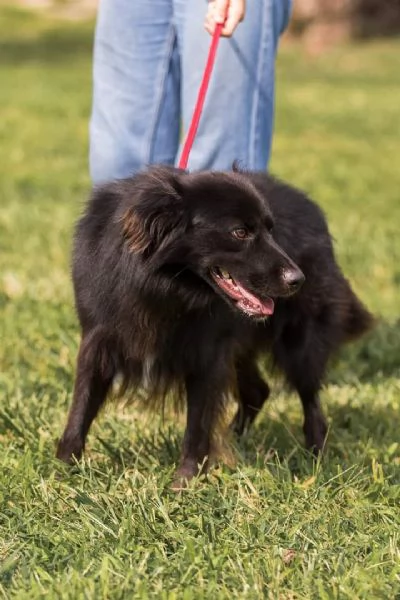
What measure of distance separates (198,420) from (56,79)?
16.1 metres

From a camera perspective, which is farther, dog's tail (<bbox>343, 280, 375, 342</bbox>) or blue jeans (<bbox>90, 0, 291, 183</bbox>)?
dog's tail (<bbox>343, 280, 375, 342</bbox>)

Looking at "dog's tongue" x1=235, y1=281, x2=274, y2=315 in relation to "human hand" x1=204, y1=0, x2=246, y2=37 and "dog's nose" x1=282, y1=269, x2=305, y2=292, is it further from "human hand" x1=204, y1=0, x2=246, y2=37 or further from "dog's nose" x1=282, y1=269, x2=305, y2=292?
"human hand" x1=204, y1=0, x2=246, y2=37

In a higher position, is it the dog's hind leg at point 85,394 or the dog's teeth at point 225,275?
the dog's teeth at point 225,275

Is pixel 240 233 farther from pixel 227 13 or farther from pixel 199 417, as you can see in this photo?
pixel 227 13

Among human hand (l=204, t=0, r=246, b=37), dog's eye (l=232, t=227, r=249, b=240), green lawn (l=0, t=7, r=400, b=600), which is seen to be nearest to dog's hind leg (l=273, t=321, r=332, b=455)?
green lawn (l=0, t=7, r=400, b=600)

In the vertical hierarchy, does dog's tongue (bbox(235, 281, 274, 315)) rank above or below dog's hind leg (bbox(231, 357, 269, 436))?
above

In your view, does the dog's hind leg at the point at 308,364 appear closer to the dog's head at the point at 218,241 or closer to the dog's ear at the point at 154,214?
the dog's head at the point at 218,241

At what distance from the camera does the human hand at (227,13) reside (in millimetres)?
3777

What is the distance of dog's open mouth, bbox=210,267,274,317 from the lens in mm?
3297

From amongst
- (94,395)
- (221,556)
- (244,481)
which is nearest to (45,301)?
(94,395)

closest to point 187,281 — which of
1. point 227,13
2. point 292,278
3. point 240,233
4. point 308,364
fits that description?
point 240,233

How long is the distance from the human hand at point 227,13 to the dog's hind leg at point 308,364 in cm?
112

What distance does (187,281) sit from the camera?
11.0ft

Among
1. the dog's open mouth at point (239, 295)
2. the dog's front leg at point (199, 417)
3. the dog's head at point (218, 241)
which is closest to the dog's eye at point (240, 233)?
the dog's head at point (218, 241)
